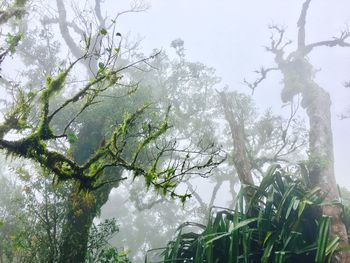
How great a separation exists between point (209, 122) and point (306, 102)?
8.65 meters

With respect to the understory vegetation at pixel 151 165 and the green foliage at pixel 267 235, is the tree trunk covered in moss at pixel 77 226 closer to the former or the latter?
the understory vegetation at pixel 151 165

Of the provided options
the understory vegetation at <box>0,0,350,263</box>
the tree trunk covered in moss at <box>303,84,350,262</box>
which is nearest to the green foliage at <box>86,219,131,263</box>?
the understory vegetation at <box>0,0,350,263</box>

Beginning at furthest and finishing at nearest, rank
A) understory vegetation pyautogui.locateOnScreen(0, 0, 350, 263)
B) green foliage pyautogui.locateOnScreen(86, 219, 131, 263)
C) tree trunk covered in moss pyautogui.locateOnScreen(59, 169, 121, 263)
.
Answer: tree trunk covered in moss pyautogui.locateOnScreen(59, 169, 121, 263), green foliage pyautogui.locateOnScreen(86, 219, 131, 263), understory vegetation pyautogui.locateOnScreen(0, 0, 350, 263)

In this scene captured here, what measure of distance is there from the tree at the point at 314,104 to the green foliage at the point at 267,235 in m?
0.52

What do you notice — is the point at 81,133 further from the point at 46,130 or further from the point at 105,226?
the point at 46,130

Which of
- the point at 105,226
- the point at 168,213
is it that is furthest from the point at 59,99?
the point at 168,213

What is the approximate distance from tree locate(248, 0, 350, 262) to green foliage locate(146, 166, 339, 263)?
0.52 m

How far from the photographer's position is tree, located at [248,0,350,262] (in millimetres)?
6699

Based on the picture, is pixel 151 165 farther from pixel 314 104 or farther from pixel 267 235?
pixel 314 104

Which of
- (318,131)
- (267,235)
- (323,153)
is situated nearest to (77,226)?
(267,235)

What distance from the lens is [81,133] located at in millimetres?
12938

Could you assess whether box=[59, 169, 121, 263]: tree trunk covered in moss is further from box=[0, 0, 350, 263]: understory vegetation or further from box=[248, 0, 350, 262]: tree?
box=[248, 0, 350, 262]: tree

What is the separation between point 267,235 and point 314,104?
9.68 metres

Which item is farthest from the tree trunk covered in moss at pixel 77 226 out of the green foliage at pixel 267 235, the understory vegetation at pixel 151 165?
the green foliage at pixel 267 235
